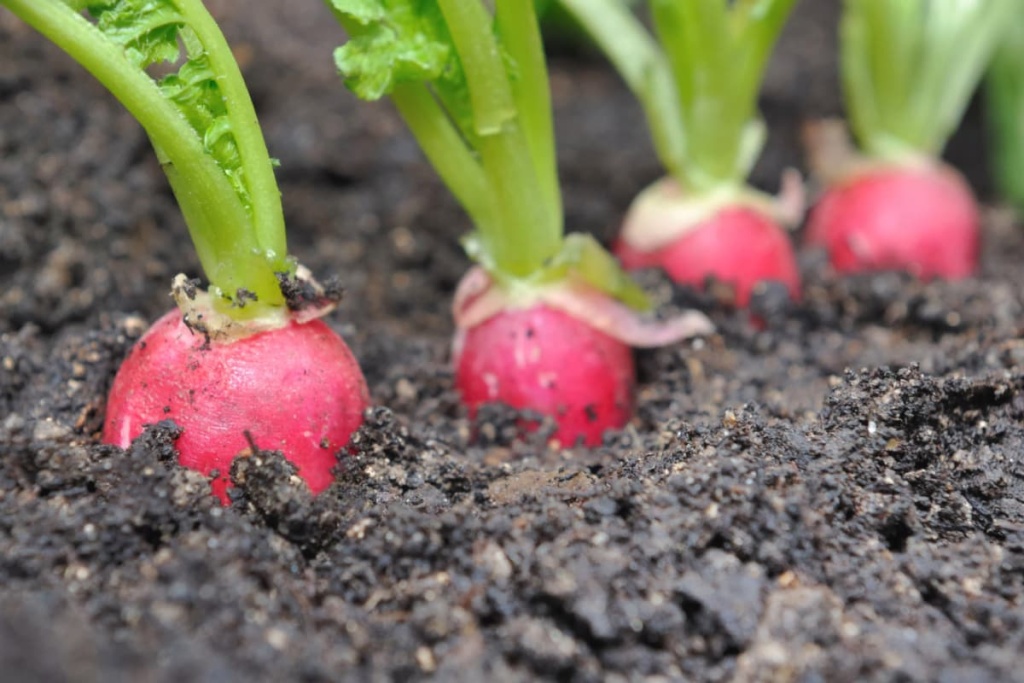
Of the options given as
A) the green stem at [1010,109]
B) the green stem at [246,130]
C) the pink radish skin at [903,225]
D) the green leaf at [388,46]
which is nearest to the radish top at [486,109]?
the green leaf at [388,46]

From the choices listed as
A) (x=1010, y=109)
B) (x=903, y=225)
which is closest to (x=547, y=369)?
(x=903, y=225)

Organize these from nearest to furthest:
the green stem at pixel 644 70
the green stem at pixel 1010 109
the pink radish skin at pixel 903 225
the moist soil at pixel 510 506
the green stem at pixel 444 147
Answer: the moist soil at pixel 510 506 < the green stem at pixel 444 147 < the green stem at pixel 644 70 < the pink radish skin at pixel 903 225 < the green stem at pixel 1010 109

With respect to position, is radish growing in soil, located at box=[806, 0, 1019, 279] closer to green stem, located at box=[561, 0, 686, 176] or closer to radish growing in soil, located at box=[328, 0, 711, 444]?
green stem, located at box=[561, 0, 686, 176]

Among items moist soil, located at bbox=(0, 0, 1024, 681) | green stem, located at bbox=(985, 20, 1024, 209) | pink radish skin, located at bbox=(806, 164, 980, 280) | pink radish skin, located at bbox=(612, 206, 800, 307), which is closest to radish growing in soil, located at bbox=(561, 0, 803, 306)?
pink radish skin, located at bbox=(612, 206, 800, 307)

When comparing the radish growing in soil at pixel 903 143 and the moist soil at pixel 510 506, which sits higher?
the radish growing in soil at pixel 903 143

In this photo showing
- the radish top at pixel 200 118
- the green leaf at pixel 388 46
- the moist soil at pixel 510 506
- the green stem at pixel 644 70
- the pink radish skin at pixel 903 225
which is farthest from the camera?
the pink radish skin at pixel 903 225

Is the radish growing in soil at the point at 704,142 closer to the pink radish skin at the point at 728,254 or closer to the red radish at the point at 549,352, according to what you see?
the pink radish skin at the point at 728,254

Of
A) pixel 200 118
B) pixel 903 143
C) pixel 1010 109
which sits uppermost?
pixel 1010 109

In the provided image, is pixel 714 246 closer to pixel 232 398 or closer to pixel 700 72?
pixel 700 72
